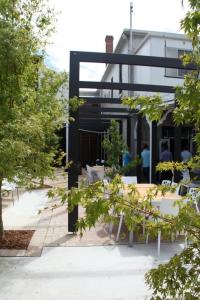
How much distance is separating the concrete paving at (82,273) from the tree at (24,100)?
1427mm

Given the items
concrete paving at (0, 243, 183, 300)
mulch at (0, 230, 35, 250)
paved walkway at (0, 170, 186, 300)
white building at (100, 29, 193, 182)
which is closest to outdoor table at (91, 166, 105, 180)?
white building at (100, 29, 193, 182)

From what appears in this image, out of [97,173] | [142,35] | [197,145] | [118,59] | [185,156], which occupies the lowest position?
[97,173]

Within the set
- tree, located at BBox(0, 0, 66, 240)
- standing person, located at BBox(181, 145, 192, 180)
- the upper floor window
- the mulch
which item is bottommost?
the mulch

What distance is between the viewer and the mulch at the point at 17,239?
6.87 meters

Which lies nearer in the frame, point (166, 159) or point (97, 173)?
point (97, 173)

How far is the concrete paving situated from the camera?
16.1 ft

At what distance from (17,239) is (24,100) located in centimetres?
249

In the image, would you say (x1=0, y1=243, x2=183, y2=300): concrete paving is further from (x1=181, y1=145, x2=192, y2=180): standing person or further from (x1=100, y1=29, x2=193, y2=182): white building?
(x1=100, y1=29, x2=193, y2=182): white building

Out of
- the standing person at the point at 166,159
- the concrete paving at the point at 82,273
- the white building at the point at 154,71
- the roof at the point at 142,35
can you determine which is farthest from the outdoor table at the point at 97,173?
the concrete paving at the point at 82,273

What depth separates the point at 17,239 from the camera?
24.0ft

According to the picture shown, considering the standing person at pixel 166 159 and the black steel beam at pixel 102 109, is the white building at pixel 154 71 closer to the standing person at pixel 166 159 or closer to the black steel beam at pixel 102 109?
the standing person at pixel 166 159

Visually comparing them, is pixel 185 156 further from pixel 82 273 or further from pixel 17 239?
pixel 82 273

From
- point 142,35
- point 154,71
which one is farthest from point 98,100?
point 142,35

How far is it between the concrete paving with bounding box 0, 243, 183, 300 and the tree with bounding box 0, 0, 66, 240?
143cm
